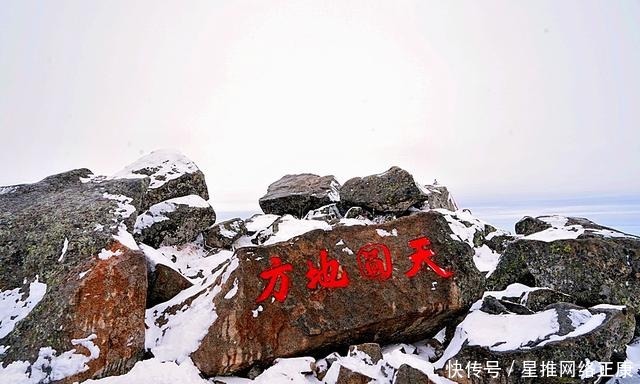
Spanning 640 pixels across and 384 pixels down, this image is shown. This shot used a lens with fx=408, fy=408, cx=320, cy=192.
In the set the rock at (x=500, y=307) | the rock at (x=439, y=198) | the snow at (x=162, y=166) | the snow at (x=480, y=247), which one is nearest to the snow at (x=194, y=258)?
the snow at (x=162, y=166)

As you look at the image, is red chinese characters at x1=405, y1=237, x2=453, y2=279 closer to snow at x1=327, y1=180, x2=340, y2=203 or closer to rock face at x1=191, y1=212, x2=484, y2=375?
rock face at x1=191, y1=212, x2=484, y2=375

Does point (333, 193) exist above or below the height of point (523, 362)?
above

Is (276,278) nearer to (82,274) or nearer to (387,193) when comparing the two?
(82,274)

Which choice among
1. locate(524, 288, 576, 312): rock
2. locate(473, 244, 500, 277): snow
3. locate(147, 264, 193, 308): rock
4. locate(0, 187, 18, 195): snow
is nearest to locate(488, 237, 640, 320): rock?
locate(524, 288, 576, 312): rock

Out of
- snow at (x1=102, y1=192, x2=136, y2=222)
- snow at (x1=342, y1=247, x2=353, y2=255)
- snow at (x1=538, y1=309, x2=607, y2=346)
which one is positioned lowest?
snow at (x1=538, y1=309, x2=607, y2=346)

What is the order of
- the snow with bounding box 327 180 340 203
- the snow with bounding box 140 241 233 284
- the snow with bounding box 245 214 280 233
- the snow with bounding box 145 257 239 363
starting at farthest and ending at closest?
the snow with bounding box 327 180 340 203 < the snow with bounding box 245 214 280 233 < the snow with bounding box 140 241 233 284 < the snow with bounding box 145 257 239 363

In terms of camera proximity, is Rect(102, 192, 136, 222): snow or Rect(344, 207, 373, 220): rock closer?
Rect(102, 192, 136, 222): snow

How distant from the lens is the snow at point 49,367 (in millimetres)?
7383

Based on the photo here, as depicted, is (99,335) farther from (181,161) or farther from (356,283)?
(181,161)

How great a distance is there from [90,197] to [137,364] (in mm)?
5529

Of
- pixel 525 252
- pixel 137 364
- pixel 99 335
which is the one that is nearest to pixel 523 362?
pixel 525 252

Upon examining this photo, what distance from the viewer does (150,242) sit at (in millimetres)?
14938

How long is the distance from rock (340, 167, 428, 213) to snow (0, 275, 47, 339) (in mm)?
13245

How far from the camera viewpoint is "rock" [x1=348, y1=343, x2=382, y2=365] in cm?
769
